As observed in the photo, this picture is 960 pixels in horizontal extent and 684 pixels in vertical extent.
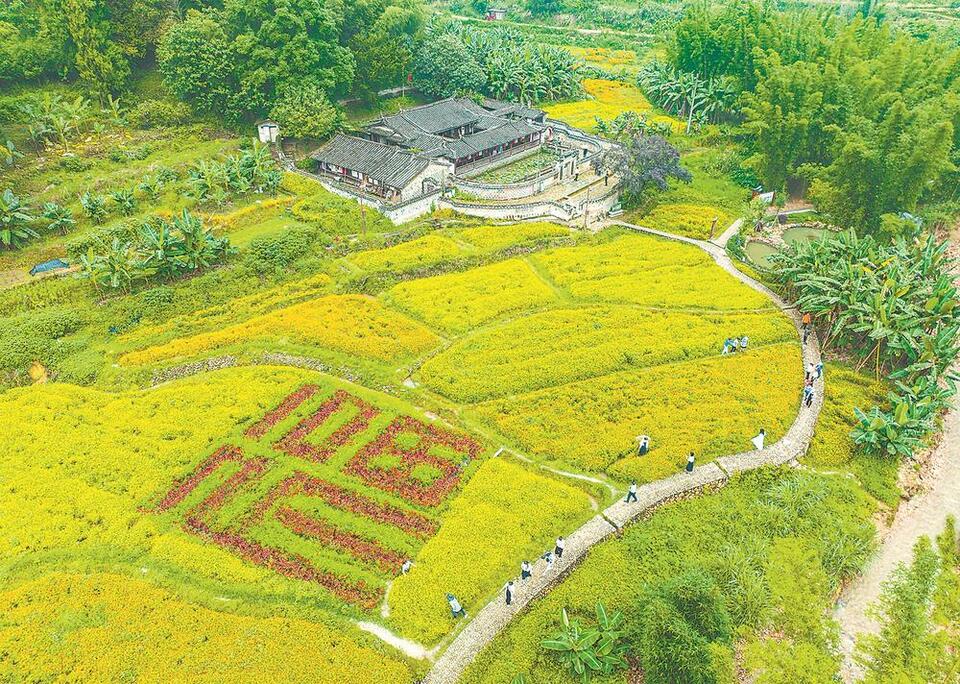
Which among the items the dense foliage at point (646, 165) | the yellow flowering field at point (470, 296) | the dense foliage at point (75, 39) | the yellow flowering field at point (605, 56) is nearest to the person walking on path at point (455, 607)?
the yellow flowering field at point (470, 296)

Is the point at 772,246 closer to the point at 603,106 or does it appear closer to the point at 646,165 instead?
the point at 646,165

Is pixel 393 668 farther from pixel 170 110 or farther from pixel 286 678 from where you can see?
pixel 170 110

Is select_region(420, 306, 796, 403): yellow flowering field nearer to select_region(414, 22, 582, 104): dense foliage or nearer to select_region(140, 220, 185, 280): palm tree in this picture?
select_region(140, 220, 185, 280): palm tree

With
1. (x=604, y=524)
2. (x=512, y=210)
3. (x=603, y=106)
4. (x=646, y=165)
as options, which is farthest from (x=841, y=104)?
(x=604, y=524)

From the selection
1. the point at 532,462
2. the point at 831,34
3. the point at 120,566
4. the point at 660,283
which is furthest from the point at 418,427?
the point at 831,34

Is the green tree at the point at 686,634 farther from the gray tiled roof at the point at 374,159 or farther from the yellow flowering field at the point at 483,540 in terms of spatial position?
the gray tiled roof at the point at 374,159
